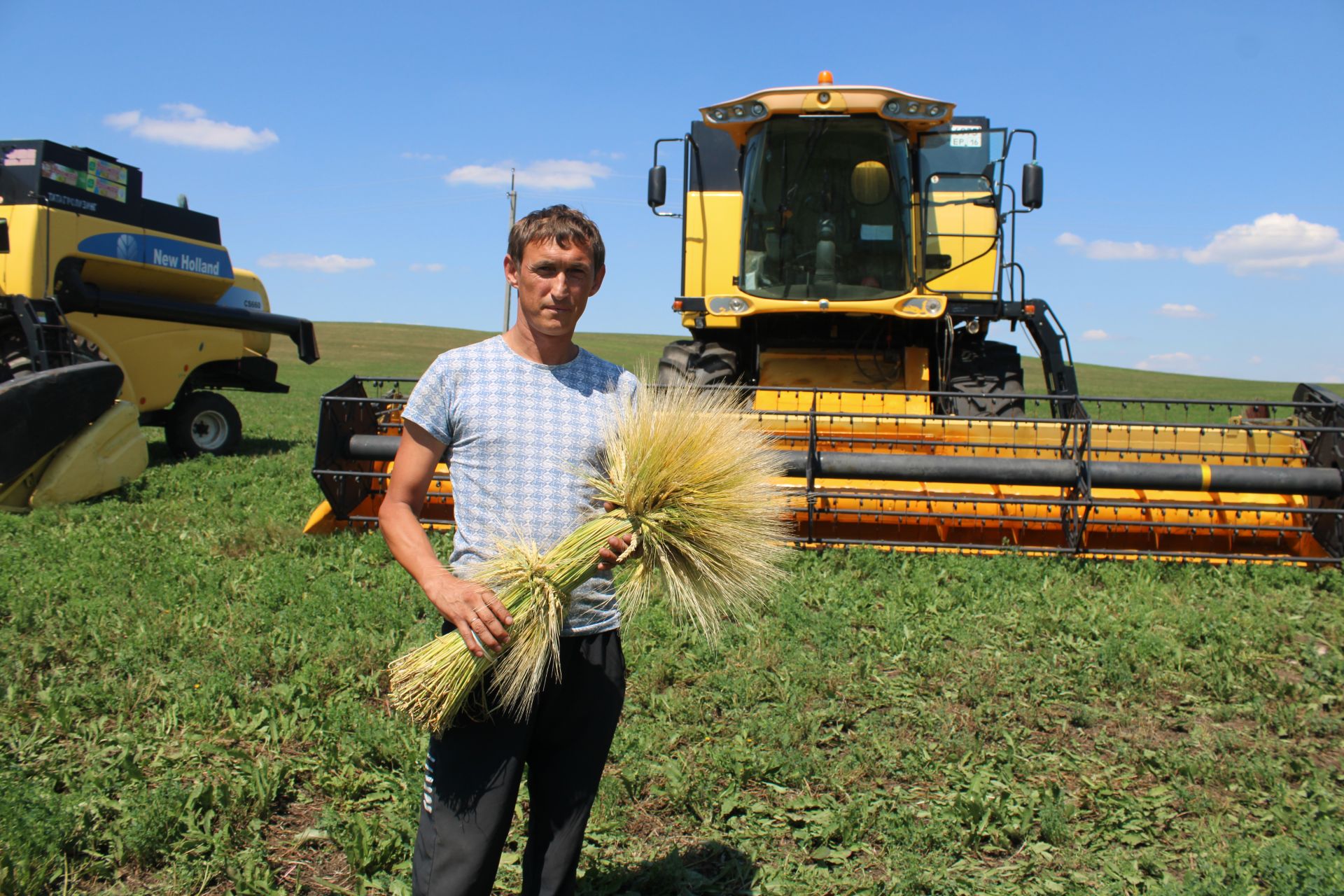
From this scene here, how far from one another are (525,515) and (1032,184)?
21.6 ft

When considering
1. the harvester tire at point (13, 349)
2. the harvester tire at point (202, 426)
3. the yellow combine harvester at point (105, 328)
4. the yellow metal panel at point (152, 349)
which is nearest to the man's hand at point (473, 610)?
the yellow combine harvester at point (105, 328)

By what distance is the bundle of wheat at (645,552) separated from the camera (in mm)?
2129

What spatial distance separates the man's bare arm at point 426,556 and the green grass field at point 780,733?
1.28 metres

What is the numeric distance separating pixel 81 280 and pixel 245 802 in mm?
8110

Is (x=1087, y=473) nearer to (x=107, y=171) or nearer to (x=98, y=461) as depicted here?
(x=98, y=461)

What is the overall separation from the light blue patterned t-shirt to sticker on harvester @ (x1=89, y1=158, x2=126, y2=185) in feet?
31.9

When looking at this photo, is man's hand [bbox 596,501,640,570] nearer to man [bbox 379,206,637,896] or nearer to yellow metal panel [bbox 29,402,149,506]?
man [bbox 379,206,637,896]

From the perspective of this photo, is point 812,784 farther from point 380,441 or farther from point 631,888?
point 380,441

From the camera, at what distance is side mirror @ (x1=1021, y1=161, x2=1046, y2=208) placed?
7539mm

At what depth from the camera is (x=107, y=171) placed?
10.1 m

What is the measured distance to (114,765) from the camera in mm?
3406

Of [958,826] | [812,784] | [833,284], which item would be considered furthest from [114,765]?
[833,284]

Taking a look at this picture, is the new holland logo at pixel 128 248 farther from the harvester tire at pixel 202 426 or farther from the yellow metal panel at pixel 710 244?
the yellow metal panel at pixel 710 244

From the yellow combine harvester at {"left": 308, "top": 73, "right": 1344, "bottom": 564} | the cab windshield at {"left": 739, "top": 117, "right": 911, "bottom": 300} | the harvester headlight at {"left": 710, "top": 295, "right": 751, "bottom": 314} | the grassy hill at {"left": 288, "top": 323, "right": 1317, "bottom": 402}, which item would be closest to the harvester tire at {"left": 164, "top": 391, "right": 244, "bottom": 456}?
the yellow combine harvester at {"left": 308, "top": 73, "right": 1344, "bottom": 564}
